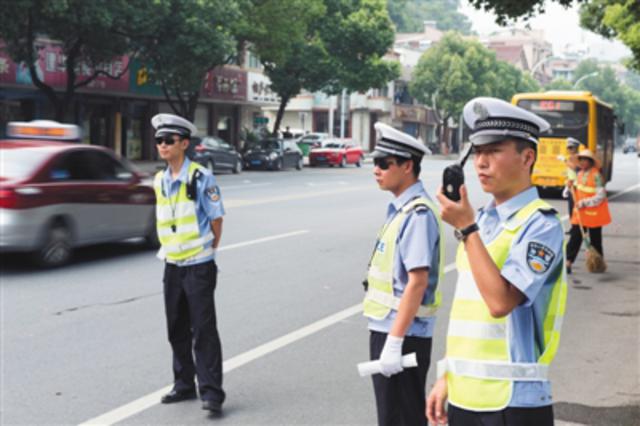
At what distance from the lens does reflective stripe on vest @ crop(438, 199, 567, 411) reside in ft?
9.41

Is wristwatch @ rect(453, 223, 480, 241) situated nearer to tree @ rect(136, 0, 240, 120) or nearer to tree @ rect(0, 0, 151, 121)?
tree @ rect(0, 0, 151, 121)

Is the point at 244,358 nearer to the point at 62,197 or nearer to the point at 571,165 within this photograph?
the point at 62,197

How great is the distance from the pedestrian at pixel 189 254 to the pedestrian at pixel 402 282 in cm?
187

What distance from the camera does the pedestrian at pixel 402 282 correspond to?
3812 millimetres

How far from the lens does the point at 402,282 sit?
13.0ft

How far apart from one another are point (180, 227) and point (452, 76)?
230 feet

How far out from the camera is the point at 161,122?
5785mm

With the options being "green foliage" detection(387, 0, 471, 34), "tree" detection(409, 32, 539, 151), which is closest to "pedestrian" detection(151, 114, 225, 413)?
"tree" detection(409, 32, 539, 151)

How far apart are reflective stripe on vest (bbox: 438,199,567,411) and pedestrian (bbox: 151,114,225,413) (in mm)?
2949

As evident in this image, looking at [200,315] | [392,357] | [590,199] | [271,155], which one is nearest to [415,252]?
[392,357]

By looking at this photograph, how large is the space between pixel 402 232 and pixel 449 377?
102cm

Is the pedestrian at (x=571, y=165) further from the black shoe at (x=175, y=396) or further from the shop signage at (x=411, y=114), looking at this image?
the shop signage at (x=411, y=114)

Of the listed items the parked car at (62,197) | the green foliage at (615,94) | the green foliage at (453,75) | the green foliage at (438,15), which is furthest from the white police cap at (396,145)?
the green foliage at (438,15)

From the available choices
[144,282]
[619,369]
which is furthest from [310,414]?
[144,282]
